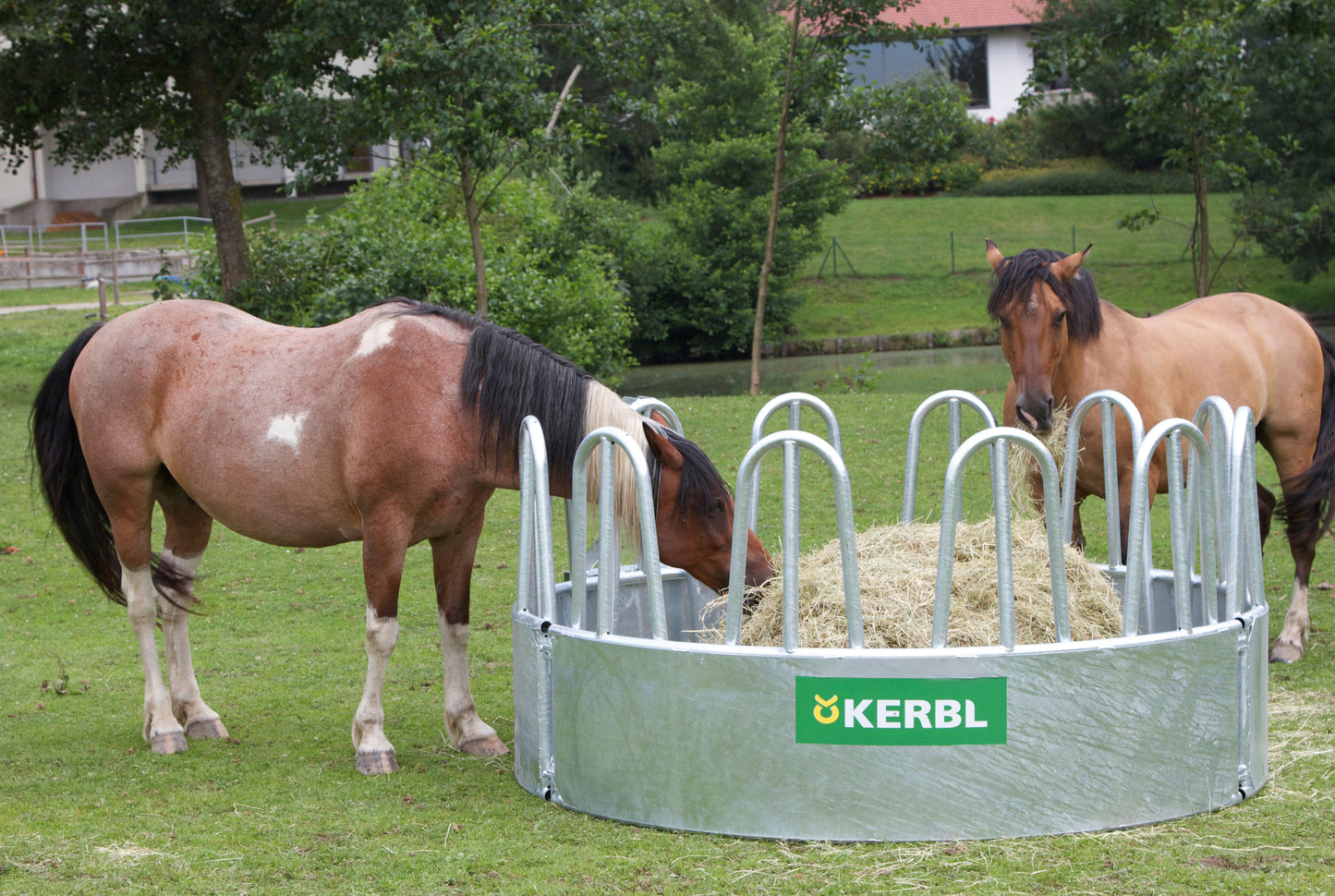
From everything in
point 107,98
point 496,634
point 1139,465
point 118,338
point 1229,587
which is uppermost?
point 107,98

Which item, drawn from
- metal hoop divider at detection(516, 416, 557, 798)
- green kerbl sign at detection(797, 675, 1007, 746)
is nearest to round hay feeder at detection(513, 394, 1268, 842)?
green kerbl sign at detection(797, 675, 1007, 746)

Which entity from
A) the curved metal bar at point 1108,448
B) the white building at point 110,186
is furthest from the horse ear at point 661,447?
the white building at point 110,186

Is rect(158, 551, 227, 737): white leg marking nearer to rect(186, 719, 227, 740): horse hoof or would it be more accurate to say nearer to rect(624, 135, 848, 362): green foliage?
rect(186, 719, 227, 740): horse hoof

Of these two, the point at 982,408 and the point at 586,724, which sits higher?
the point at 982,408

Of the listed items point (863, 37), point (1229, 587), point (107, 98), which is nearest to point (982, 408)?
point (1229, 587)

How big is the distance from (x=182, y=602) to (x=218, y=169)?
11537 mm

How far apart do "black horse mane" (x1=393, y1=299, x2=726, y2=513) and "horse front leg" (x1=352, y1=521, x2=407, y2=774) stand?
21.5 inches

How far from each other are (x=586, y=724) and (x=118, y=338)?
278 centimetres

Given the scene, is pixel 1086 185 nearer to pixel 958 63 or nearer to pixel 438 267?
pixel 958 63

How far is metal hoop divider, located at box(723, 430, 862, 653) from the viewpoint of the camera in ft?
11.9

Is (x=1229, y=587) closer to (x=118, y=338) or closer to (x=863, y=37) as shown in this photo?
(x=118, y=338)

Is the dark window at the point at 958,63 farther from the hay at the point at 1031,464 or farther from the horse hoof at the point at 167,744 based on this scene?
the horse hoof at the point at 167,744

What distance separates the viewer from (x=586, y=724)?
4117mm

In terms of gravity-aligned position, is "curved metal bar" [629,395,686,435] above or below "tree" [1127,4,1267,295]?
below
